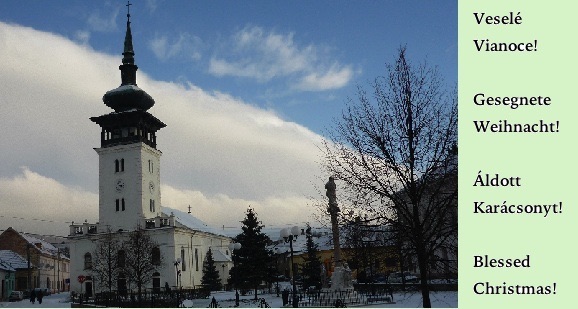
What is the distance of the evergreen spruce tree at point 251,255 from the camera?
3975cm

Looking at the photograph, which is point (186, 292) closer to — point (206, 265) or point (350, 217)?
point (206, 265)

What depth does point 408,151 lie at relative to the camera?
39.1 ft

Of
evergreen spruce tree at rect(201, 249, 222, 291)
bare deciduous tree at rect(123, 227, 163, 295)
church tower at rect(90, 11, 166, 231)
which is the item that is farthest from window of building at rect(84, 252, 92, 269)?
evergreen spruce tree at rect(201, 249, 222, 291)

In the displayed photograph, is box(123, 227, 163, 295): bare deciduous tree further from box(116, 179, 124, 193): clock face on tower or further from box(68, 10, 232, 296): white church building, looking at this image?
box(116, 179, 124, 193): clock face on tower

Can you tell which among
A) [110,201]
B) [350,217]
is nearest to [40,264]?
[110,201]

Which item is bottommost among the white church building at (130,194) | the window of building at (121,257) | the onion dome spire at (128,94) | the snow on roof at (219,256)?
the snow on roof at (219,256)

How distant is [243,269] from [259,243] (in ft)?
7.63

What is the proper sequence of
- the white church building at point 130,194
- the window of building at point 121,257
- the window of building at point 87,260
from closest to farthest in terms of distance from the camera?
the window of building at point 121,257
the white church building at point 130,194
the window of building at point 87,260

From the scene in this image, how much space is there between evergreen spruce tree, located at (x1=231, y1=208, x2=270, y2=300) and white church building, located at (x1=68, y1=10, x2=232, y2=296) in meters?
7.12

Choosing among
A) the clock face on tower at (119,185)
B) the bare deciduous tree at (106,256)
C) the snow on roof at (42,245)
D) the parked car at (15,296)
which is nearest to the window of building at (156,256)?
the bare deciduous tree at (106,256)

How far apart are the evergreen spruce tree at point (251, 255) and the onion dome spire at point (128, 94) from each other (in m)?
15.3

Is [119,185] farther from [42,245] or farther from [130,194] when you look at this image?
[42,245]

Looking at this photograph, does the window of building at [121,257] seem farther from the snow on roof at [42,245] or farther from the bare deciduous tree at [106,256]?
the snow on roof at [42,245]
